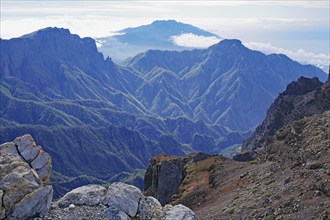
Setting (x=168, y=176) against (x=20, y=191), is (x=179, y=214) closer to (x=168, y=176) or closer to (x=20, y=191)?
(x=20, y=191)

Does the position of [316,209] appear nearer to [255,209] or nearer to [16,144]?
[255,209]

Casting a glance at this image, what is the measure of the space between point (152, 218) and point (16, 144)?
15.6m

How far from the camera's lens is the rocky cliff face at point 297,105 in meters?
124

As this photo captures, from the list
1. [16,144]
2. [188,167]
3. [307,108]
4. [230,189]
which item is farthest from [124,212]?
[307,108]

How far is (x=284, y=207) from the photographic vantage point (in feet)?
163

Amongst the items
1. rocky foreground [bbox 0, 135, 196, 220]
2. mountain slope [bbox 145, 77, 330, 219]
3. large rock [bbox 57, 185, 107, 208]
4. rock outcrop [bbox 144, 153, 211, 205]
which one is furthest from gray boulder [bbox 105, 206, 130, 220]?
rock outcrop [bbox 144, 153, 211, 205]

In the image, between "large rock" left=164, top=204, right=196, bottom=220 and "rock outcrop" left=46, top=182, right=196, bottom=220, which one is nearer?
"rock outcrop" left=46, top=182, right=196, bottom=220

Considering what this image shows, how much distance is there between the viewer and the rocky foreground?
38.0 metres

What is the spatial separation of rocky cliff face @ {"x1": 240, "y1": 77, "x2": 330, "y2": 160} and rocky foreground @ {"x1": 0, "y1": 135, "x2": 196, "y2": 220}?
68.9 metres

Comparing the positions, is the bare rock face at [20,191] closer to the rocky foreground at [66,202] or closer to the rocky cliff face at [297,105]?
the rocky foreground at [66,202]

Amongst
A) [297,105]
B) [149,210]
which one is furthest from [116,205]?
[297,105]

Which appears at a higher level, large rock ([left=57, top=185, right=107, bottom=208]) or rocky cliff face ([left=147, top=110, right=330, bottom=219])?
large rock ([left=57, top=185, right=107, bottom=208])

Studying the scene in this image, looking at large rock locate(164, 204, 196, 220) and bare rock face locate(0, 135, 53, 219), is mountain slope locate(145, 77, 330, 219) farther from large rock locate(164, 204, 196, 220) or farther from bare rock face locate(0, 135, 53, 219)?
bare rock face locate(0, 135, 53, 219)

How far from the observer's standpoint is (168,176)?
316 ft
